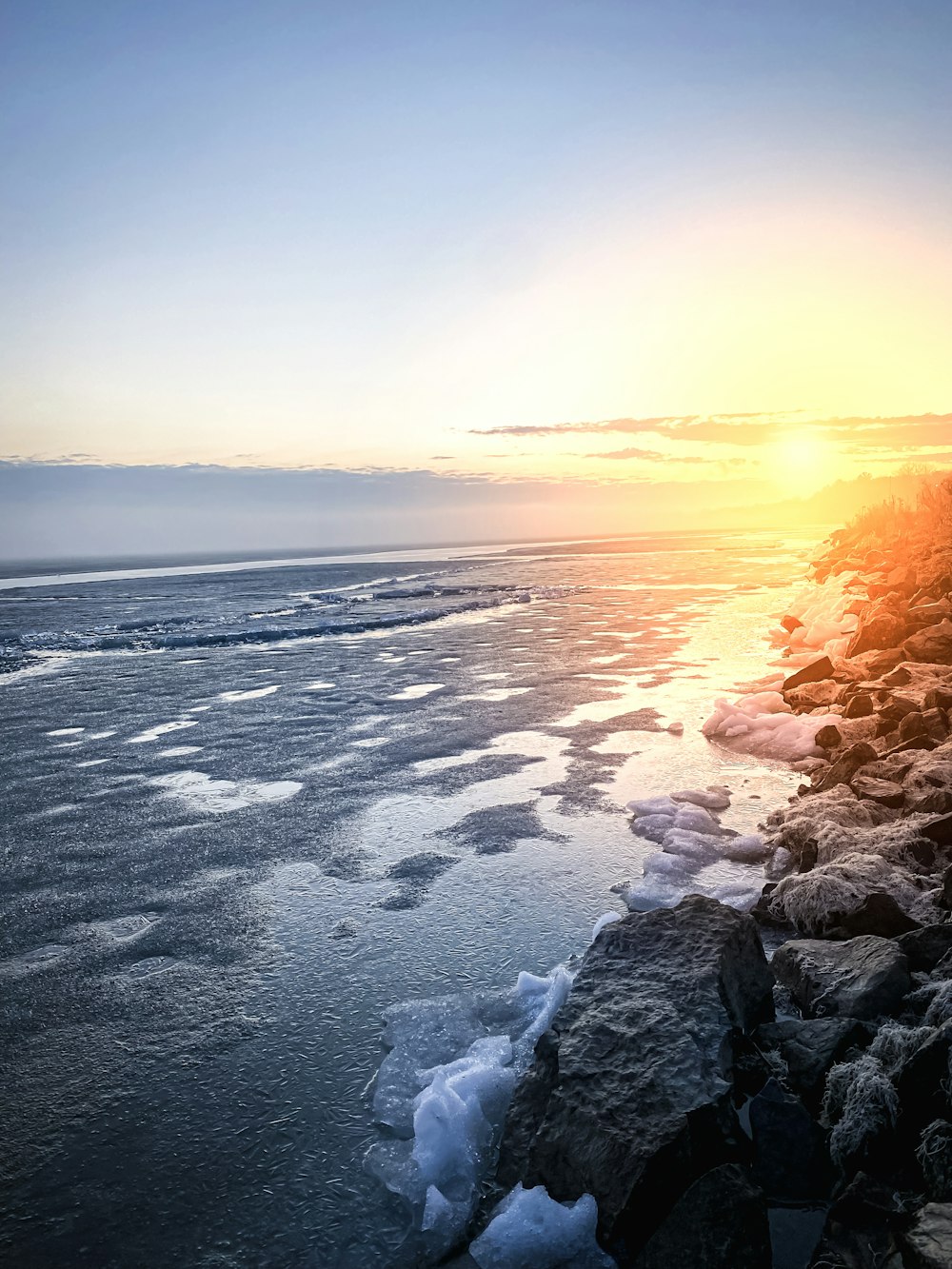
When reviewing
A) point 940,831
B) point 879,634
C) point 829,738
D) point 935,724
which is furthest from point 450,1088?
point 879,634

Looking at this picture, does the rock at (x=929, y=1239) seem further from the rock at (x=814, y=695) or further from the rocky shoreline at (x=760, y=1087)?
the rock at (x=814, y=695)

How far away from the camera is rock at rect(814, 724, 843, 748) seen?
910 cm

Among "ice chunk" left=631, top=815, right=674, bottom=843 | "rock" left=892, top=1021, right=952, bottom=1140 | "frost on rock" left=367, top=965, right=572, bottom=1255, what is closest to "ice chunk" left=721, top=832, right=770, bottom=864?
"ice chunk" left=631, top=815, right=674, bottom=843

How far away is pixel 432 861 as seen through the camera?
21.9 ft

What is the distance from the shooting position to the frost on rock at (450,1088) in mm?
3344

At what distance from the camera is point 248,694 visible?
14.6 meters

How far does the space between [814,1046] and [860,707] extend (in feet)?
21.8

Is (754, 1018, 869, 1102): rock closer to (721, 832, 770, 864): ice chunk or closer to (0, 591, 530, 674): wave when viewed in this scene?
(721, 832, 770, 864): ice chunk

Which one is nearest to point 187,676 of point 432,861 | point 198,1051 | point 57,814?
point 57,814

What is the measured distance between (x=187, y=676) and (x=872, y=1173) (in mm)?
15694

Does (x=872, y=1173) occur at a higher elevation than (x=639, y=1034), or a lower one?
lower

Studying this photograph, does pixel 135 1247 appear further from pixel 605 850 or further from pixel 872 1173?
pixel 605 850

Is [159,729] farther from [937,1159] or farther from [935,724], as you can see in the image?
[937,1159]

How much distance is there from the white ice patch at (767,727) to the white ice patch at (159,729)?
7.58 m
